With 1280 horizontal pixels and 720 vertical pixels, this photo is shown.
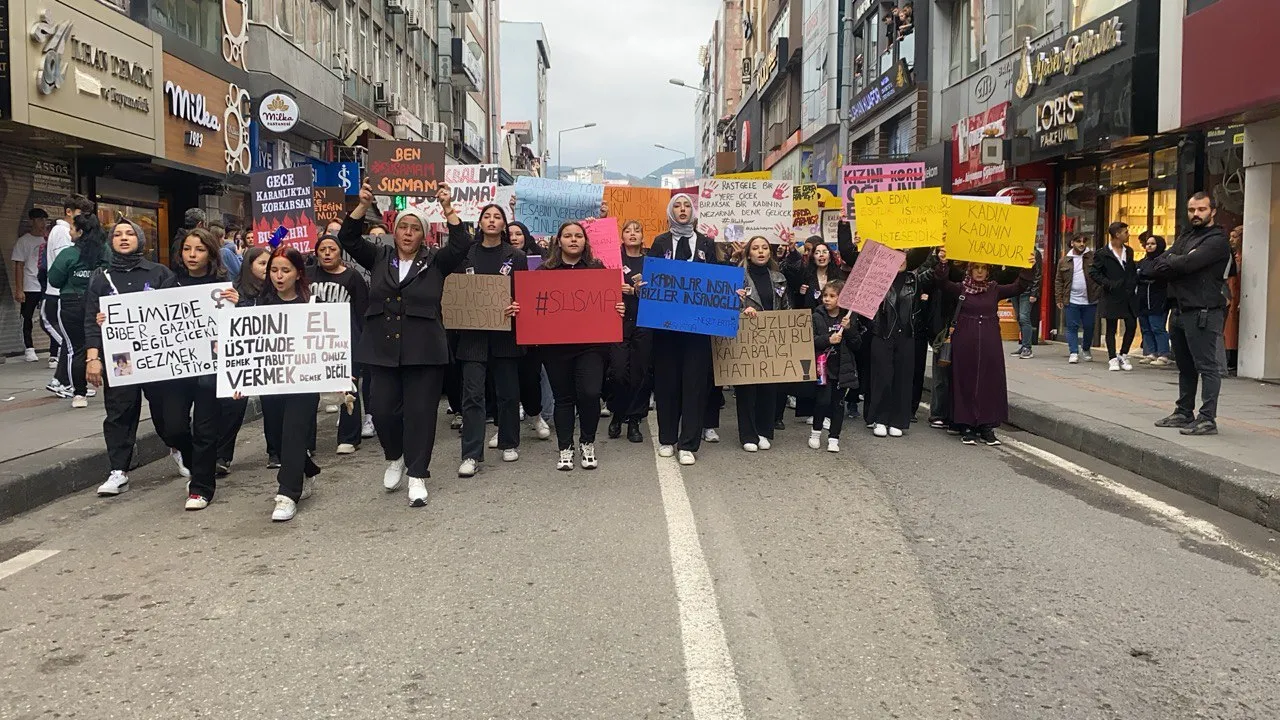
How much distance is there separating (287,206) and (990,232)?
7209 millimetres

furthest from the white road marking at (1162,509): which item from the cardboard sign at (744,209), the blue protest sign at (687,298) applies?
the cardboard sign at (744,209)

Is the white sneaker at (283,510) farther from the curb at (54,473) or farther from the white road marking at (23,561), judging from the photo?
the curb at (54,473)

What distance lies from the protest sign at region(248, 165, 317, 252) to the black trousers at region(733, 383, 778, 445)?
5.29 metres

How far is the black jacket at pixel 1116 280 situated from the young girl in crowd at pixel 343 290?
390 inches

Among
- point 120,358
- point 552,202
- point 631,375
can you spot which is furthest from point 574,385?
point 552,202

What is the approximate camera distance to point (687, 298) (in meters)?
8.12

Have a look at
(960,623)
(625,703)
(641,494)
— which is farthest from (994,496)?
(625,703)

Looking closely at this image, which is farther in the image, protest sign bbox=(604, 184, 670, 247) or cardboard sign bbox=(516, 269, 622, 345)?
protest sign bbox=(604, 184, 670, 247)

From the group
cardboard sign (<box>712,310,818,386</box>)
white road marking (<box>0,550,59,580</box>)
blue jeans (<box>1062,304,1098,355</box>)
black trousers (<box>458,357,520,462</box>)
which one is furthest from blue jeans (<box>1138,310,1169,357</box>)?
white road marking (<box>0,550,59,580</box>)

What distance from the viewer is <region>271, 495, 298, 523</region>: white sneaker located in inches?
241

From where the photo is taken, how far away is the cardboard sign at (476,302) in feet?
25.5

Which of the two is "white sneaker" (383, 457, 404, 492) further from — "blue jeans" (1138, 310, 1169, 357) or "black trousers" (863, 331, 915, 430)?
"blue jeans" (1138, 310, 1169, 357)

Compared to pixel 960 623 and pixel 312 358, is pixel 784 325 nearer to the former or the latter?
pixel 312 358

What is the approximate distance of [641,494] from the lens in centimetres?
686
